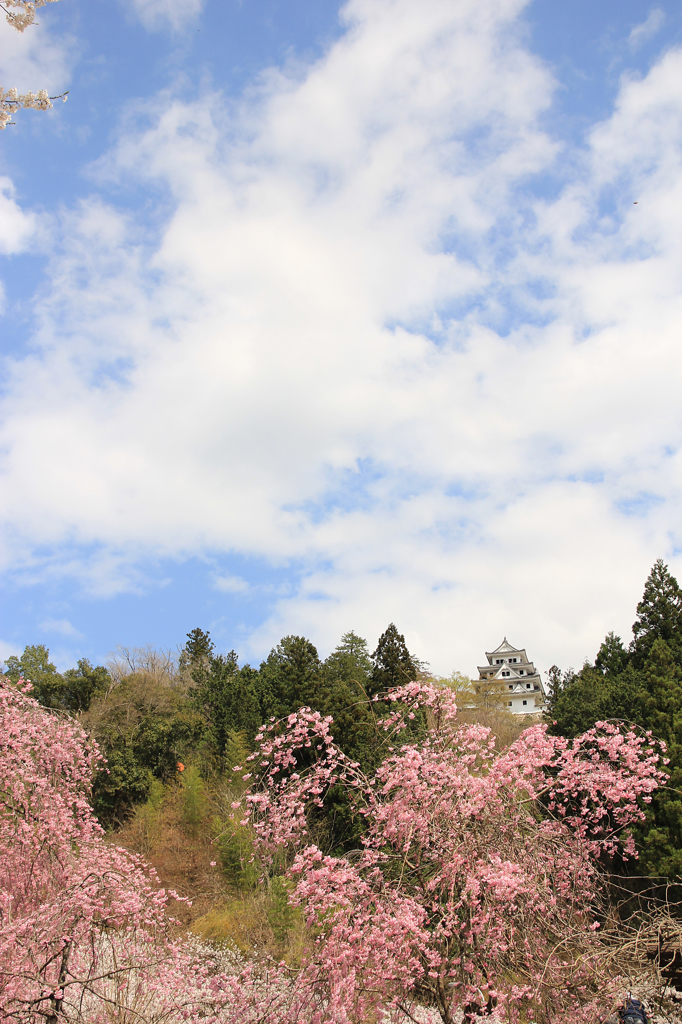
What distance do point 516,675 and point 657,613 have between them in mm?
37660

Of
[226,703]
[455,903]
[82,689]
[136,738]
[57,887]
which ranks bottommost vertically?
[455,903]

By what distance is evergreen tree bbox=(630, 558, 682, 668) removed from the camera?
18984mm

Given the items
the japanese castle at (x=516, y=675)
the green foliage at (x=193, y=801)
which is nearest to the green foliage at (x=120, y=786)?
the green foliage at (x=193, y=801)

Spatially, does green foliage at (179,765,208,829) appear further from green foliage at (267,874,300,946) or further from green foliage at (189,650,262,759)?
green foliage at (267,874,300,946)

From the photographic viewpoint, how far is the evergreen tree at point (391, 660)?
73.9 feet

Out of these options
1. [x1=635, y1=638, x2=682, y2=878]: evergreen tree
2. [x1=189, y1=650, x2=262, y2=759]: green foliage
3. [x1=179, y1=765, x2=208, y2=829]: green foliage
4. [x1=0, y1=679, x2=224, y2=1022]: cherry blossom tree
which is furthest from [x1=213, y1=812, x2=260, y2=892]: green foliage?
[x1=635, y1=638, x2=682, y2=878]: evergreen tree

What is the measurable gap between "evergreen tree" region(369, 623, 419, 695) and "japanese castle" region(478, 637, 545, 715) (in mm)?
25393

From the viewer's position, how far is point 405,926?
4.89 meters

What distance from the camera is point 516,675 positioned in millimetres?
54719

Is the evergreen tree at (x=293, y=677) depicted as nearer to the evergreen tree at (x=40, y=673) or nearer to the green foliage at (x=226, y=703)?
the green foliage at (x=226, y=703)

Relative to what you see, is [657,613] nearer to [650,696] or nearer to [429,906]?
[650,696]

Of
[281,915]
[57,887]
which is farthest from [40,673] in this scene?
[57,887]

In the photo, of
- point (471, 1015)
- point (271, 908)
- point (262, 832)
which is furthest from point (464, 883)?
point (271, 908)

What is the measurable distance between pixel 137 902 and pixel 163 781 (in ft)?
49.5
